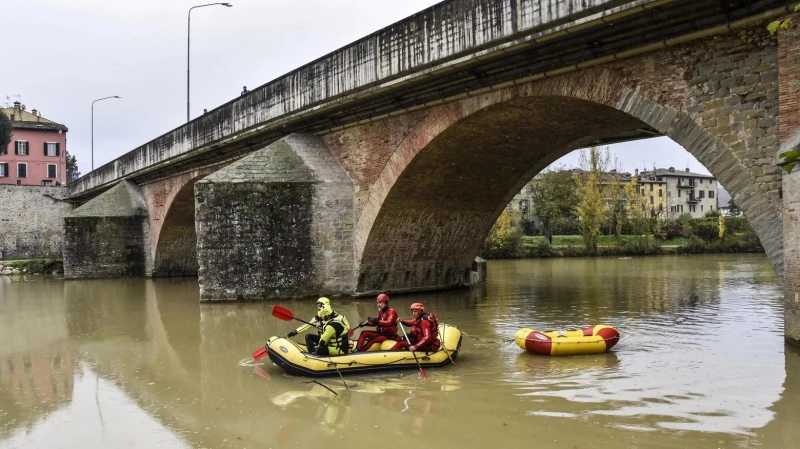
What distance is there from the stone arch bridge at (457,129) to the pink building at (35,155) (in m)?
31.1

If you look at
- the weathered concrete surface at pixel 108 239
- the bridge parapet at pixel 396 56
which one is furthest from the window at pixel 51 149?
the bridge parapet at pixel 396 56

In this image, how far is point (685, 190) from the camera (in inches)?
2692

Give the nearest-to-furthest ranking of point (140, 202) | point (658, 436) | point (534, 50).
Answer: point (658, 436) → point (534, 50) → point (140, 202)

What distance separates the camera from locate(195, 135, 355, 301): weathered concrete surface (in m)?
15.6

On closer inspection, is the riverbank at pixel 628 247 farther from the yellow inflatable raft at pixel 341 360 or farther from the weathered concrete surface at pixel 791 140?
the weathered concrete surface at pixel 791 140

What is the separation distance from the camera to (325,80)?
15.4 metres

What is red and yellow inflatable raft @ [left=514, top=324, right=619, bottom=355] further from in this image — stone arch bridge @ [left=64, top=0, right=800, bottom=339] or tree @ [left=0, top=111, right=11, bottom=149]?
tree @ [left=0, top=111, right=11, bottom=149]

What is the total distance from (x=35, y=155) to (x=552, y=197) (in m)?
35.7

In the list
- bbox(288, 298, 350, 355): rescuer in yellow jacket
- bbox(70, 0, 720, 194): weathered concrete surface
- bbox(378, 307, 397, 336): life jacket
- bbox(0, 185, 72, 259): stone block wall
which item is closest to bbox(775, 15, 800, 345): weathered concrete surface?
bbox(70, 0, 720, 194): weathered concrete surface

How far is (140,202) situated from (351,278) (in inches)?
628

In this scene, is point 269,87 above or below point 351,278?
above

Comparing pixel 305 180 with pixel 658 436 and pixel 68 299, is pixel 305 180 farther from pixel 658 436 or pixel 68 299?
pixel 658 436

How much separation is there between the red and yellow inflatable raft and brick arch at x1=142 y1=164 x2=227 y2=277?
1799cm

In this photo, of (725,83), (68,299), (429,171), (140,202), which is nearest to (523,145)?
(429,171)
